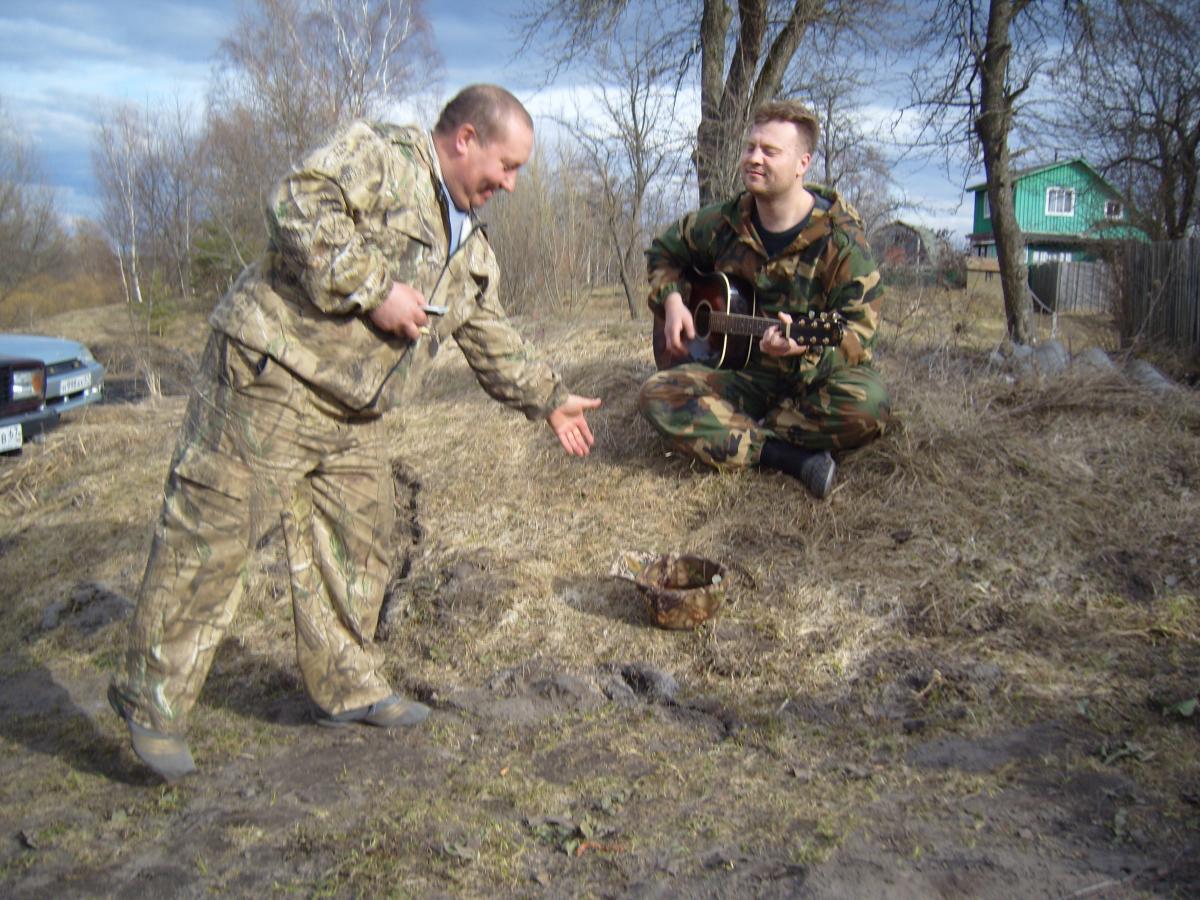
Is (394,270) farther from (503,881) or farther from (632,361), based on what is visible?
(632,361)

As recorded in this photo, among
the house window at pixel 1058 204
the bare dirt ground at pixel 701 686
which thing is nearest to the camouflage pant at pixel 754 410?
the bare dirt ground at pixel 701 686

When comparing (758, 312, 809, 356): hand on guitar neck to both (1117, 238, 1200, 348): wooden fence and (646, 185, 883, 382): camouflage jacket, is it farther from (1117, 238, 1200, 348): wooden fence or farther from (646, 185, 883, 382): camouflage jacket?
(1117, 238, 1200, 348): wooden fence

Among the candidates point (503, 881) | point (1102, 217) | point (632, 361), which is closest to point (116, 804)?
point (503, 881)

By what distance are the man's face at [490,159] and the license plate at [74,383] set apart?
273 inches

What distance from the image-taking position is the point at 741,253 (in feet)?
16.5

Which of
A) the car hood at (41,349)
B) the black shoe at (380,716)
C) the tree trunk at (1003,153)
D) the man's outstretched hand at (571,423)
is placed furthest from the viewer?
the car hood at (41,349)

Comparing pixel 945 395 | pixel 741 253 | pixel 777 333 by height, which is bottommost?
pixel 945 395

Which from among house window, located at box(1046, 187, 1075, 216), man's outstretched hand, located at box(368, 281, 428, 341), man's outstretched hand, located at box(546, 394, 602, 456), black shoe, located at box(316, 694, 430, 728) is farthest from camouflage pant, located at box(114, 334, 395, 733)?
house window, located at box(1046, 187, 1075, 216)

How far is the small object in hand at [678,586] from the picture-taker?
3.93 m

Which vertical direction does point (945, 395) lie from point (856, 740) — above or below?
above

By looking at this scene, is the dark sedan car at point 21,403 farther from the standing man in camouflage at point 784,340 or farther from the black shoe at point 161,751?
the black shoe at point 161,751

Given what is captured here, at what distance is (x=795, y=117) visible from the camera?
180 inches

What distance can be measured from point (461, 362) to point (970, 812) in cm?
604

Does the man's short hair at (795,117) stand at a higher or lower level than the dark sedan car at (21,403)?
higher
